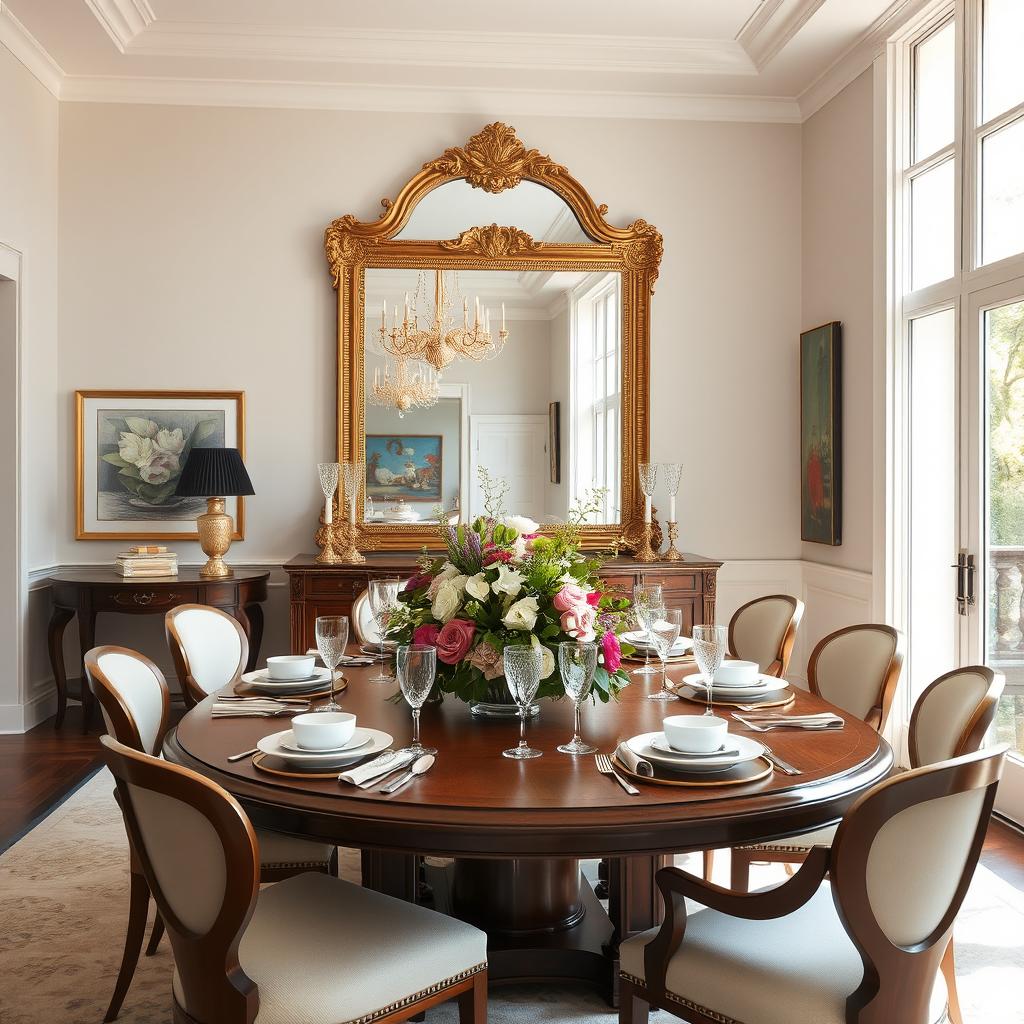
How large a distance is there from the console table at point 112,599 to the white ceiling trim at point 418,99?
251 cm

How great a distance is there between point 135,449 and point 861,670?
3889 mm

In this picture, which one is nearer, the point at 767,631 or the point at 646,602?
the point at 646,602

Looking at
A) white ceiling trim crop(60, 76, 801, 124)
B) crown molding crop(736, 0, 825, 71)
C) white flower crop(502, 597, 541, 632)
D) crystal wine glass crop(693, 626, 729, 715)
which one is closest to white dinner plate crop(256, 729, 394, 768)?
white flower crop(502, 597, 541, 632)

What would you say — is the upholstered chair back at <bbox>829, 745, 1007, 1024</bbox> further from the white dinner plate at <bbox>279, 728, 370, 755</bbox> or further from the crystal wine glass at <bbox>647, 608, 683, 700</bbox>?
the white dinner plate at <bbox>279, 728, 370, 755</bbox>

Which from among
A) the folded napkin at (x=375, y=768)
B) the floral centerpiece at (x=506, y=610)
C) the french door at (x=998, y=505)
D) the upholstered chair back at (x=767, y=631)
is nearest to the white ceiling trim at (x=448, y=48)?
the french door at (x=998, y=505)

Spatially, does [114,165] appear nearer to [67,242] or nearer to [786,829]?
[67,242]

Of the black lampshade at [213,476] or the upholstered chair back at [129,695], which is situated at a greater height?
the black lampshade at [213,476]

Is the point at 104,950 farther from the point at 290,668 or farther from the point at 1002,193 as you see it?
the point at 1002,193

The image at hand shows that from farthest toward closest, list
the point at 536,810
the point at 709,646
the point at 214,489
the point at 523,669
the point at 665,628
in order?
1. the point at 214,489
2. the point at 665,628
3. the point at 709,646
4. the point at 523,669
5. the point at 536,810


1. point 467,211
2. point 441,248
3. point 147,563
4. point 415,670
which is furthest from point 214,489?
point 415,670

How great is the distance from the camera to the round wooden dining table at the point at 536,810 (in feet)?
5.33

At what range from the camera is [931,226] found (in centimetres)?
429

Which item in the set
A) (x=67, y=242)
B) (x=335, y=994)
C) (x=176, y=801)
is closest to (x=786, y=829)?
(x=335, y=994)

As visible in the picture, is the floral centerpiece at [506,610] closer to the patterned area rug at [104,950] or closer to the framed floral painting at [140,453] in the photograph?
the patterned area rug at [104,950]
